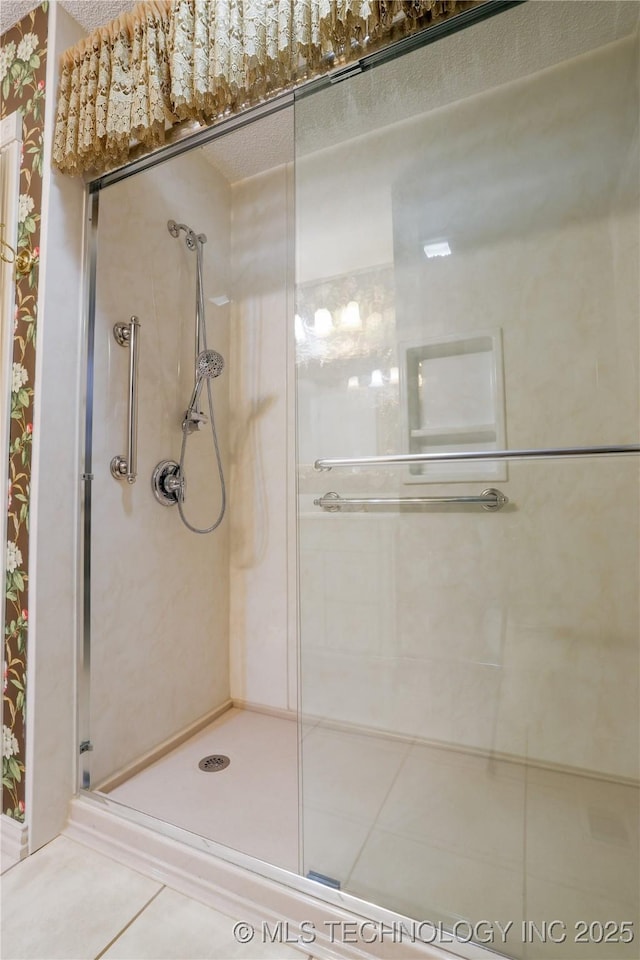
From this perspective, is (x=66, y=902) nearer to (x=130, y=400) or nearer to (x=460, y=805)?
(x=460, y=805)

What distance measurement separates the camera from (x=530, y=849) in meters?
1.12

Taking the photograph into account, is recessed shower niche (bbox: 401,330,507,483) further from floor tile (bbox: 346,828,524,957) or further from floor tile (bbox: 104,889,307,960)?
floor tile (bbox: 104,889,307,960)

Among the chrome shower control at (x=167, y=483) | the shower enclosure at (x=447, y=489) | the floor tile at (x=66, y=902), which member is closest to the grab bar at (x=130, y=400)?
the shower enclosure at (x=447, y=489)

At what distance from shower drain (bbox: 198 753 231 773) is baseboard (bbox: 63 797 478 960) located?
0.38m

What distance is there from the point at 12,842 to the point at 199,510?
119 centimetres

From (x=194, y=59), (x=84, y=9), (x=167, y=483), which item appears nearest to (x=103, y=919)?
(x=167, y=483)

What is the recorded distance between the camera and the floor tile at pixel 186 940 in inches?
39.6

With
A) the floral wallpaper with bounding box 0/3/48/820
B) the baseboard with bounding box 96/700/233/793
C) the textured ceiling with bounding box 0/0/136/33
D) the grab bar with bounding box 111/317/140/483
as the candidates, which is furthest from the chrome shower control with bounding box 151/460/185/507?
the textured ceiling with bounding box 0/0/136/33

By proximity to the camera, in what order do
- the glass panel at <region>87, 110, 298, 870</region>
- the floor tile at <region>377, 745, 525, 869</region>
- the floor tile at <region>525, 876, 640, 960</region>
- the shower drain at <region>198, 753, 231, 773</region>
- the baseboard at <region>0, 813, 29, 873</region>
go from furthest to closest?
the shower drain at <region>198, 753, 231, 773</region>
the glass panel at <region>87, 110, 298, 870</region>
the baseboard at <region>0, 813, 29, 873</region>
the floor tile at <region>377, 745, 525, 869</region>
the floor tile at <region>525, 876, 640, 960</region>

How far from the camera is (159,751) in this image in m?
1.73

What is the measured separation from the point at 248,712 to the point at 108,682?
0.77 m

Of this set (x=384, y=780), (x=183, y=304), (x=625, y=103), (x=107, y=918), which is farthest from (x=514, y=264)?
(x=107, y=918)

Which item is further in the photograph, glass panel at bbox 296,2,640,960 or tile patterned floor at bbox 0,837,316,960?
glass panel at bbox 296,2,640,960

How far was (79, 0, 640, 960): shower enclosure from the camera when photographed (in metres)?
1.19
